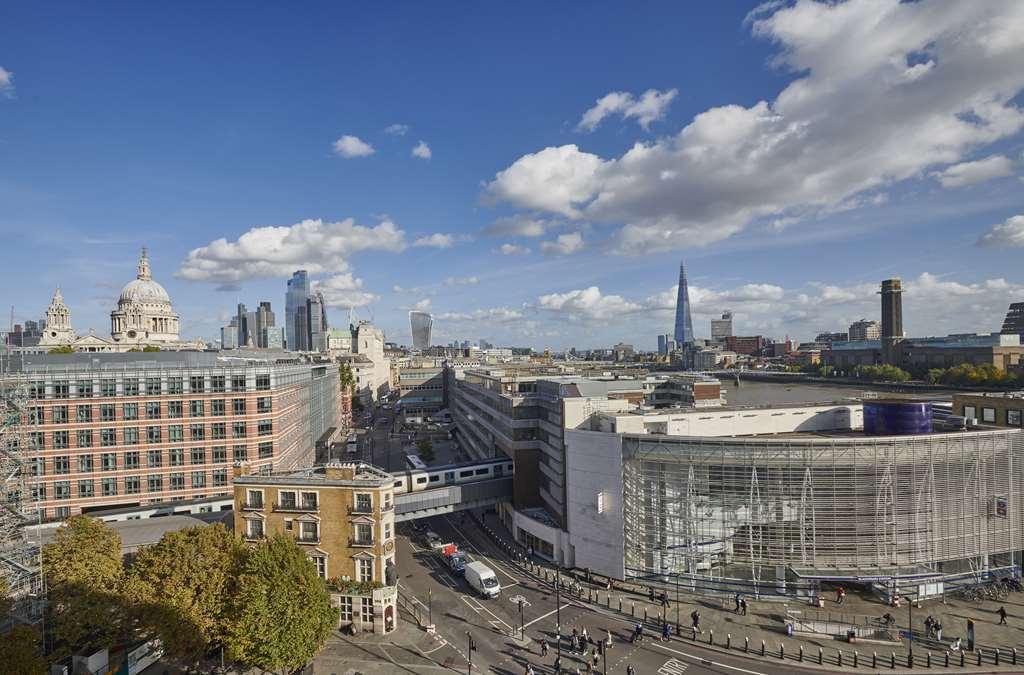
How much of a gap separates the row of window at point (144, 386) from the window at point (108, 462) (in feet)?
23.1

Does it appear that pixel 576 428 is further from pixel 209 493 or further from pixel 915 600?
pixel 209 493

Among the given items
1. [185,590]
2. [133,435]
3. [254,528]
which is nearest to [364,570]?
[254,528]

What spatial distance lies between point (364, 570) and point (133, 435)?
3814 centimetres

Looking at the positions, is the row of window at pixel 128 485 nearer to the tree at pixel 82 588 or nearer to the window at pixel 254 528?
the window at pixel 254 528

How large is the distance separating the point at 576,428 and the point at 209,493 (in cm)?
4571

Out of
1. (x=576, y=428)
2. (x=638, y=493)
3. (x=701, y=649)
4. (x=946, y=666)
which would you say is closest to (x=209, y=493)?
(x=576, y=428)

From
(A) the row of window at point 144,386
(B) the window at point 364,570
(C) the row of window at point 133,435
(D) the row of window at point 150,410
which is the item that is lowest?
(B) the window at point 364,570

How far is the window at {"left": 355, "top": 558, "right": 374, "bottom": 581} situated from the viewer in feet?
151

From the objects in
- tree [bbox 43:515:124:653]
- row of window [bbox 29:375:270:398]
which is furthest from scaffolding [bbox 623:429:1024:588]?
row of window [bbox 29:375:270:398]

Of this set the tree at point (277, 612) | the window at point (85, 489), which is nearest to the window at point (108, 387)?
the window at point (85, 489)

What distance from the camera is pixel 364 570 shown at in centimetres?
4609

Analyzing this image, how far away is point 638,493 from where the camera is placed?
170 feet

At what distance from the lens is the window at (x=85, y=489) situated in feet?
208

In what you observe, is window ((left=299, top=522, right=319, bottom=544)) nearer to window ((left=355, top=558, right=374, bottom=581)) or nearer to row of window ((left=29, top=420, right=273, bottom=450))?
window ((left=355, top=558, right=374, bottom=581))
